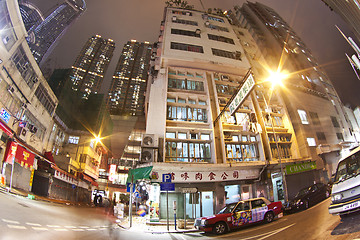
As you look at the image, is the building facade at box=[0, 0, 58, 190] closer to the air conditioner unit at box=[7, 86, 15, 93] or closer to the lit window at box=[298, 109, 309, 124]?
the air conditioner unit at box=[7, 86, 15, 93]

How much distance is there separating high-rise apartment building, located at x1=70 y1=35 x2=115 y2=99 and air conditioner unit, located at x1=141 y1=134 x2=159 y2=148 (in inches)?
2881

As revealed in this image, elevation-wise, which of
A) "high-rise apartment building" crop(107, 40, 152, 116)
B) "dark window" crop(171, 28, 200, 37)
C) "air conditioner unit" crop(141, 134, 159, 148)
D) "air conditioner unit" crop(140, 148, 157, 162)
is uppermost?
"high-rise apartment building" crop(107, 40, 152, 116)

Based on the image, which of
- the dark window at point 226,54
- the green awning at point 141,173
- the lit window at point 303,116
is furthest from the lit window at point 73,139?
the lit window at point 303,116

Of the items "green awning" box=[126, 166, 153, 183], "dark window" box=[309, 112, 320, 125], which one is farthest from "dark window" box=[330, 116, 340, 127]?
"green awning" box=[126, 166, 153, 183]

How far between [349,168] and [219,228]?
238 inches

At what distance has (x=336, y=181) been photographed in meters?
5.99

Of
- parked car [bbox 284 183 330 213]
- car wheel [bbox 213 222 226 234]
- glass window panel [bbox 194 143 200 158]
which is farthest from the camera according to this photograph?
glass window panel [bbox 194 143 200 158]

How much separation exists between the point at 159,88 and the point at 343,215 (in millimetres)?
15907

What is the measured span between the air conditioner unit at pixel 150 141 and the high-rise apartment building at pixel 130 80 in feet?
181

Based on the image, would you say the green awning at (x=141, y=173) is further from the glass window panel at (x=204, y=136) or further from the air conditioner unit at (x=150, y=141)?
the glass window panel at (x=204, y=136)

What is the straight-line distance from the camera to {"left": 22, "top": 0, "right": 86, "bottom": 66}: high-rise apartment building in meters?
49.3

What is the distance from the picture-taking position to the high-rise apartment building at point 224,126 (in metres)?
14.3

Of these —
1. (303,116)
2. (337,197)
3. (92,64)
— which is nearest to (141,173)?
(337,197)

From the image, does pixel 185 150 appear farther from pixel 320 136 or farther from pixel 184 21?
pixel 184 21
